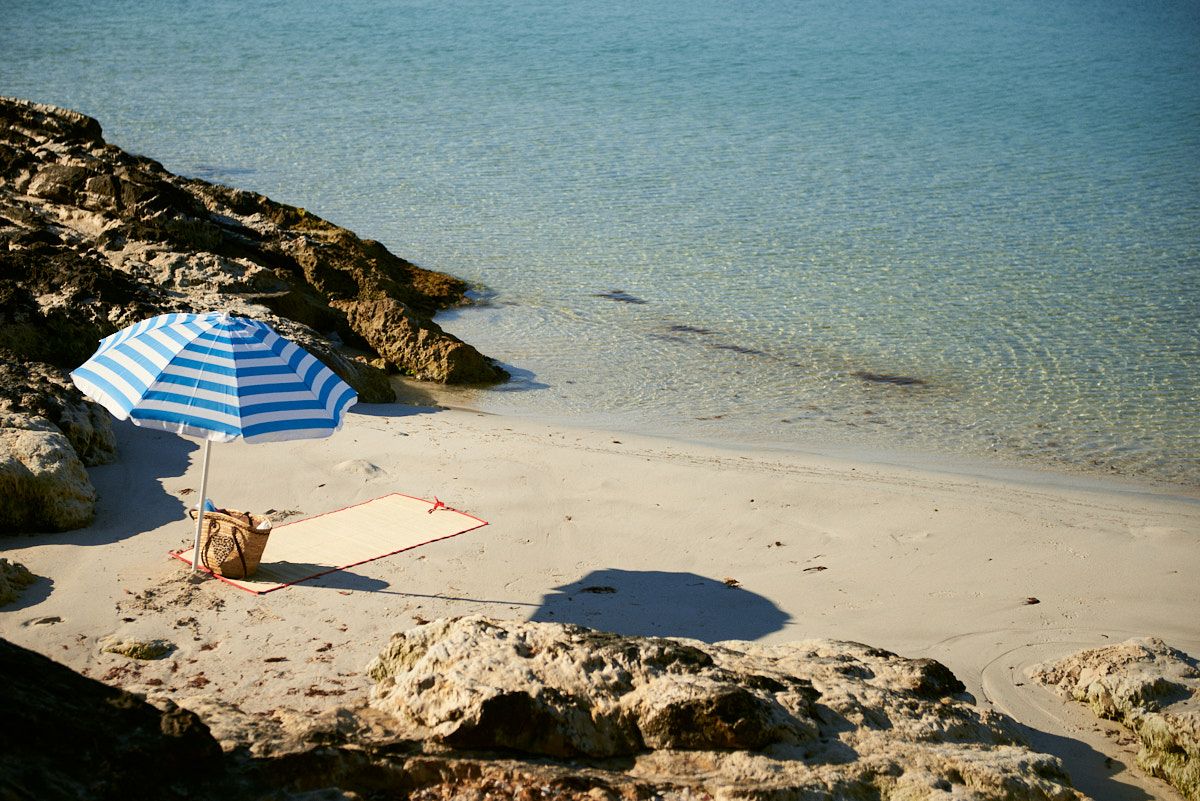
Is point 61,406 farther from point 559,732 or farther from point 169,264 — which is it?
point 559,732

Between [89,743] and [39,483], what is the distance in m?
4.11

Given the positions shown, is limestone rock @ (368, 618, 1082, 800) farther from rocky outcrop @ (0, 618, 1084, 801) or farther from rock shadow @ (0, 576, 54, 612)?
rock shadow @ (0, 576, 54, 612)

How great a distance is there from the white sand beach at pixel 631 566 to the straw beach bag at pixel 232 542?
13 centimetres

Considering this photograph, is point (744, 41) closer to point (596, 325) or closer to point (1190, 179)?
point (1190, 179)

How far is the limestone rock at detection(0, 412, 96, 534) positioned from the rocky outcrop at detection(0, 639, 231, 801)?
3.77 m

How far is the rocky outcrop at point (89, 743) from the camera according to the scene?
9.27 feet

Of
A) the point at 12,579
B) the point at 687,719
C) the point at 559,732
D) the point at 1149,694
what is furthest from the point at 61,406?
the point at 1149,694

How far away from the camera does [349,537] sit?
702cm

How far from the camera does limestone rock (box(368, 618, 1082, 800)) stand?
391cm

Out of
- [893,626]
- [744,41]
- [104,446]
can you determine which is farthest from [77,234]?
[744,41]

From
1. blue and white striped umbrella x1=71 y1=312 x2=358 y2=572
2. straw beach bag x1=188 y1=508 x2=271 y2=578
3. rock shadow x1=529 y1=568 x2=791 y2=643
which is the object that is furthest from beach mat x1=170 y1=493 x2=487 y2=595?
rock shadow x1=529 y1=568 x2=791 y2=643

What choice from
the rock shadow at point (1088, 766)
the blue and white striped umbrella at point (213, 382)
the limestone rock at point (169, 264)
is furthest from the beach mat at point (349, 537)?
the rock shadow at point (1088, 766)

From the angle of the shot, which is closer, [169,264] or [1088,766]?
[1088,766]

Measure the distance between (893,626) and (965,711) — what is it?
166 centimetres
